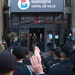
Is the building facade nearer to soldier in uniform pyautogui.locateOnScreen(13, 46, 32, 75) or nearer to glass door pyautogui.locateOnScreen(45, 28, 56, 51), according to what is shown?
glass door pyautogui.locateOnScreen(45, 28, 56, 51)

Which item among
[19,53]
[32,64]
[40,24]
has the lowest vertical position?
[40,24]

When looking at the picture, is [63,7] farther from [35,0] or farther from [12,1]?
[12,1]

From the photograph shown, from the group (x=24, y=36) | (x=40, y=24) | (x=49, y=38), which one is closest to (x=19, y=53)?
(x=40, y=24)

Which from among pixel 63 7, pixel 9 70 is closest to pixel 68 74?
pixel 9 70

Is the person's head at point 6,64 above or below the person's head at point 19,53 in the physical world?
above

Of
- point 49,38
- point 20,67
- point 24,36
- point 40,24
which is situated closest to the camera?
point 20,67

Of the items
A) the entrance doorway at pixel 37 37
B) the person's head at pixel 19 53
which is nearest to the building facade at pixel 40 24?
the entrance doorway at pixel 37 37

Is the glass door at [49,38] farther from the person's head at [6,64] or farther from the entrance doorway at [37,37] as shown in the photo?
the person's head at [6,64]

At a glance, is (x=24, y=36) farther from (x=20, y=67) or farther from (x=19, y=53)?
(x=20, y=67)

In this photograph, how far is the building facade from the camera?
30.9 m

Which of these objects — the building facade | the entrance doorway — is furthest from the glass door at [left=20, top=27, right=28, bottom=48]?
the entrance doorway

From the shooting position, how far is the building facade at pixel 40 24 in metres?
30.9

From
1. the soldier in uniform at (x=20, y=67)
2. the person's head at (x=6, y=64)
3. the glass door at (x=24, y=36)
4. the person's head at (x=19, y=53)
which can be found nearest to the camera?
the person's head at (x=6, y=64)

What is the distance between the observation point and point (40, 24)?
3094 centimetres
